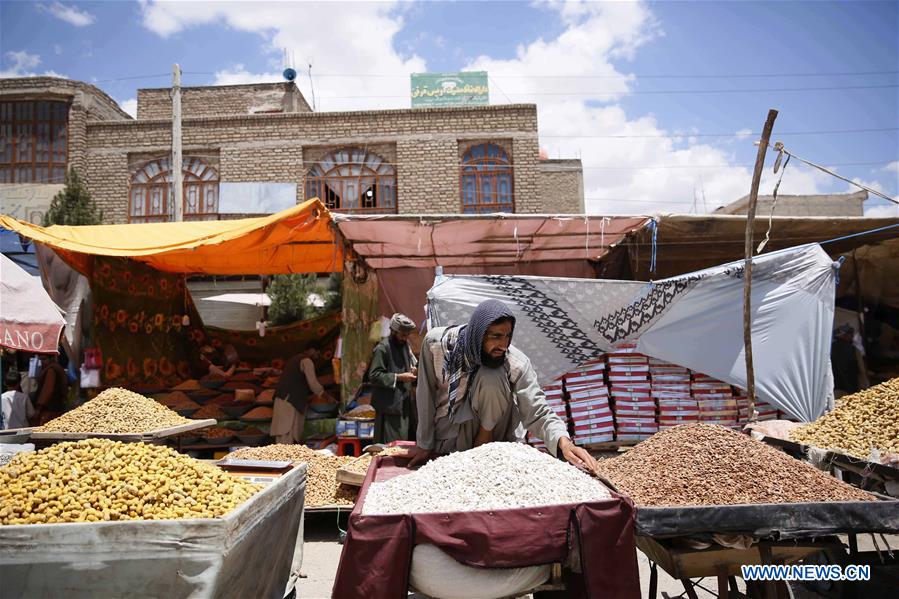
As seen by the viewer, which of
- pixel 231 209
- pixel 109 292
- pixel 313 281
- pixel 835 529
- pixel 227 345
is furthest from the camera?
pixel 231 209

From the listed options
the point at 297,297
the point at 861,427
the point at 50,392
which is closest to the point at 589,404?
the point at 861,427

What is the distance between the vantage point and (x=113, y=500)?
2135 mm

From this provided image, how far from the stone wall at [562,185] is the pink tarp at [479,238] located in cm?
1248

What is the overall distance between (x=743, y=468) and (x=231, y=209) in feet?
46.2

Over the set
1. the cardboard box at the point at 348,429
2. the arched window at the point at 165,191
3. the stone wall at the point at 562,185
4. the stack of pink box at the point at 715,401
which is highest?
the stone wall at the point at 562,185

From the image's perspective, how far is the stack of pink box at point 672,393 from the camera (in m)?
6.25

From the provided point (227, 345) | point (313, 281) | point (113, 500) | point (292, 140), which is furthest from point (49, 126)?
point (113, 500)

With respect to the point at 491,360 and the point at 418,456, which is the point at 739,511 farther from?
the point at 418,456

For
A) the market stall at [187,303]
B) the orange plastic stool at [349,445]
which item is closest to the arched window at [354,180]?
the market stall at [187,303]

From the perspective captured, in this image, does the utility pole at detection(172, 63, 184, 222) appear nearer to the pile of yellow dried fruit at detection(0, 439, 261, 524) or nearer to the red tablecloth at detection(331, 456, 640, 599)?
the pile of yellow dried fruit at detection(0, 439, 261, 524)

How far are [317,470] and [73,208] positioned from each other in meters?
11.2

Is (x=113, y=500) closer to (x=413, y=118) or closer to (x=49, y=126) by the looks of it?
(x=413, y=118)

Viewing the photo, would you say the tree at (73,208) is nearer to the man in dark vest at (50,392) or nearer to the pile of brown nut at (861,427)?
the man in dark vest at (50,392)

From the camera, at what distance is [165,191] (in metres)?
14.7
